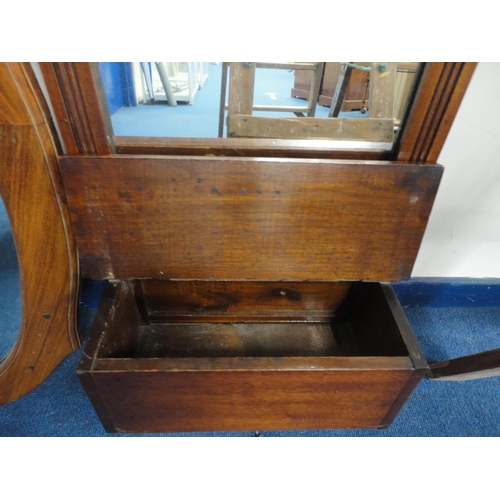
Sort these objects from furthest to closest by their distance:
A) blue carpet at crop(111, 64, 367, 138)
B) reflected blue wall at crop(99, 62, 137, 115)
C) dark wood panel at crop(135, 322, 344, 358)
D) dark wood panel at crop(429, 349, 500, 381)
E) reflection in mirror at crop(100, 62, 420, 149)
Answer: reflected blue wall at crop(99, 62, 137, 115) < blue carpet at crop(111, 64, 367, 138) < reflection in mirror at crop(100, 62, 420, 149) < dark wood panel at crop(135, 322, 344, 358) < dark wood panel at crop(429, 349, 500, 381)

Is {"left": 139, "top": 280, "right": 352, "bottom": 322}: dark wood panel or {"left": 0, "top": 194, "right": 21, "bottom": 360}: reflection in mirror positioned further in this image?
{"left": 0, "top": 194, "right": 21, "bottom": 360}: reflection in mirror

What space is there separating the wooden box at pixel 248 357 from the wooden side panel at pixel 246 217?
11cm

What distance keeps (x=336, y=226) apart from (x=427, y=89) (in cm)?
27

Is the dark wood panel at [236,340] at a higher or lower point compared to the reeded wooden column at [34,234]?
lower

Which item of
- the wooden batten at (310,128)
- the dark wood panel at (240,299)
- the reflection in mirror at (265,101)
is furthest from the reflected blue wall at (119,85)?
→ the dark wood panel at (240,299)

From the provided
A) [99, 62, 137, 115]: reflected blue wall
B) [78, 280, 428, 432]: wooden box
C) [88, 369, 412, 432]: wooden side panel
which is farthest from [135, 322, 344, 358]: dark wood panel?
[99, 62, 137, 115]: reflected blue wall

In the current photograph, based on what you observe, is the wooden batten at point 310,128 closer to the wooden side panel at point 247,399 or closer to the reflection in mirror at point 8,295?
the wooden side panel at point 247,399

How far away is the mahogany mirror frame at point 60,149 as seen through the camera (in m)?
0.53

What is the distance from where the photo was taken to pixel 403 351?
0.64 metres

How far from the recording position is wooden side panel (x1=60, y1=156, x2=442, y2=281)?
598 millimetres

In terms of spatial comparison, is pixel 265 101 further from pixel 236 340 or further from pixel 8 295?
pixel 236 340

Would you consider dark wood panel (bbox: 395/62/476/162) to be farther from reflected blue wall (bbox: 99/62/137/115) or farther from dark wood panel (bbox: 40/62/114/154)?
reflected blue wall (bbox: 99/62/137/115)

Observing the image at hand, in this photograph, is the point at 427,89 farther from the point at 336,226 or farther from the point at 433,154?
the point at 336,226

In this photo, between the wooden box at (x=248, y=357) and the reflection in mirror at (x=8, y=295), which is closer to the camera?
the wooden box at (x=248, y=357)
